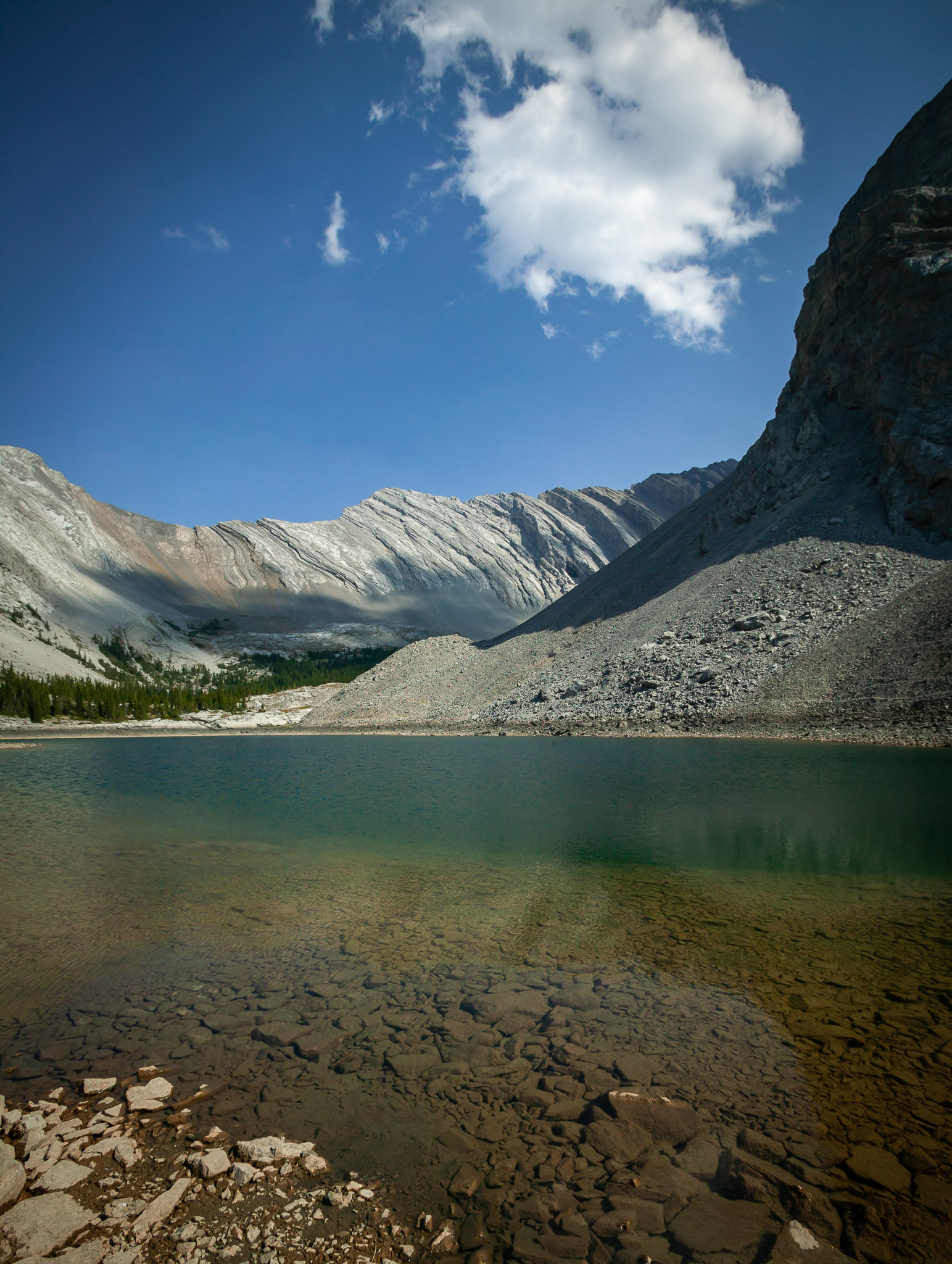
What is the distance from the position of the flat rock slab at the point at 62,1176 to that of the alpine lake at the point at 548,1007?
29.9 inches

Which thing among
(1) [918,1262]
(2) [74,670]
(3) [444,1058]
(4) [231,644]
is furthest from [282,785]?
(4) [231,644]

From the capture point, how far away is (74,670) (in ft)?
268

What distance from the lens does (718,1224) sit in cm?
370

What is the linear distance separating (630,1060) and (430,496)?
19984 centimetres

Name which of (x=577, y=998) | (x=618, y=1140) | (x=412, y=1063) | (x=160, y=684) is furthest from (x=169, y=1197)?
(x=160, y=684)

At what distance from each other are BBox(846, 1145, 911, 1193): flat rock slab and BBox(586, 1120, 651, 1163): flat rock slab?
129cm

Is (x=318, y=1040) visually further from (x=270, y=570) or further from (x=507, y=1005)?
(x=270, y=570)

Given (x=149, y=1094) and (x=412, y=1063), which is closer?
(x=149, y=1094)

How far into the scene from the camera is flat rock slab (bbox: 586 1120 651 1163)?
4.34 m

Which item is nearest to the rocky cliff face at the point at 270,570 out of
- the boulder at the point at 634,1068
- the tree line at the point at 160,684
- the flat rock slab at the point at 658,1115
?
the tree line at the point at 160,684

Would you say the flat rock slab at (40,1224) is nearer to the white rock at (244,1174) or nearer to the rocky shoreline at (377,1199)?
the rocky shoreline at (377,1199)

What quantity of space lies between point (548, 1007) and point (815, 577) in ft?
131

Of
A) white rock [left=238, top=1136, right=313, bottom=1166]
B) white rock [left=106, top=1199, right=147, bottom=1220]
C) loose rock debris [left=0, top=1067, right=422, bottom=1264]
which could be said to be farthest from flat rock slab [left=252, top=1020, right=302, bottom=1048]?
white rock [left=106, top=1199, right=147, bottom=1220]

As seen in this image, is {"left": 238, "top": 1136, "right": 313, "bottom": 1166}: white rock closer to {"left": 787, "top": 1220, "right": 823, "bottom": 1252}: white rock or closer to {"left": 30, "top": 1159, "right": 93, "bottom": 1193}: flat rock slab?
{"left": 30, "top": 1159, "right": 93, "bottom": 1193}: flat rock slab
